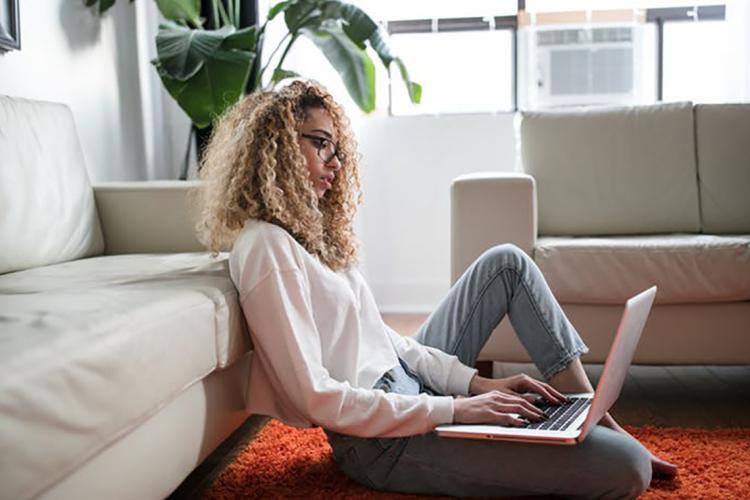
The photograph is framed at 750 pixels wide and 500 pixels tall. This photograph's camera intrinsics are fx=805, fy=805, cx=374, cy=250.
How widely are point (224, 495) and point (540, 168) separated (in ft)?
5.28

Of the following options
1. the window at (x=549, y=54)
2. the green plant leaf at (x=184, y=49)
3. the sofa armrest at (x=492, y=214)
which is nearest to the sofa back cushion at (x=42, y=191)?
the green plant leaf at (x=184, y=49)

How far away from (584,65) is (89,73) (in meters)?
2.07

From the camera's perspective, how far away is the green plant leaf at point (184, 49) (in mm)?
2637

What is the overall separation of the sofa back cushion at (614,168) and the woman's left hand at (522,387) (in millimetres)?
1188

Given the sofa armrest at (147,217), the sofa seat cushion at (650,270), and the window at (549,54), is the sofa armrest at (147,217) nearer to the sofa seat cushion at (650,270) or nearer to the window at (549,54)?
the sofa seat cushion at (650,270)

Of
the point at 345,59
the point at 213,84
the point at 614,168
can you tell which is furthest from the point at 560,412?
the point at 345,59

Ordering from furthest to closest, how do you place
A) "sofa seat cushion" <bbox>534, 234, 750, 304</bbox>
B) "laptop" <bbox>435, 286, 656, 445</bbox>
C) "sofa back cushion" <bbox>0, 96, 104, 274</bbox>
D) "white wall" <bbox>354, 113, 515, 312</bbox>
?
"white wall" <bbox>354, 113, 515, 312</bbox>, "sofa seat cushion" <bbox>534, 234, 750, 304</bbox>, "sofa back cushion" <bbox>0, 96, 104, 274</bbox>, "laptop" <bbox>435, 286, 656, 445</bbox>

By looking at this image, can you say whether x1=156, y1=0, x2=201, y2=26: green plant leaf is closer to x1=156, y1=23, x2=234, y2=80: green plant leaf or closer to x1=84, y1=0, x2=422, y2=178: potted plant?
x1=84, y1=0, x2=422, y2=178: potted plant

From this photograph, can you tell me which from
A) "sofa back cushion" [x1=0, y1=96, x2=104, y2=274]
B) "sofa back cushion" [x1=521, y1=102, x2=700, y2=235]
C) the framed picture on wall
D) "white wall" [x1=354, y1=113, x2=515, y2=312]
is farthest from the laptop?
"white wall" [x1=354, y1=113, x2=515, y2=312]

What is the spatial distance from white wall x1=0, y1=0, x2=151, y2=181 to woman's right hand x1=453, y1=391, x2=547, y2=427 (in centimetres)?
173

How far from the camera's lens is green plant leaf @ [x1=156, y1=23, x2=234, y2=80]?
2637 mm

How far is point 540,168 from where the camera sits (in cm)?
264

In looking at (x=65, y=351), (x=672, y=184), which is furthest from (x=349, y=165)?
(x=672, y=184)

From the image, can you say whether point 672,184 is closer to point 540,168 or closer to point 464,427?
point 540,168
